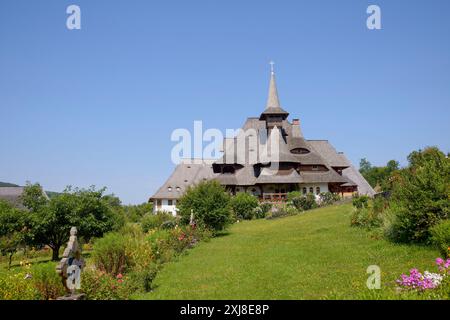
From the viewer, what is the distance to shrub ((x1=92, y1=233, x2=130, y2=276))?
13141 mm

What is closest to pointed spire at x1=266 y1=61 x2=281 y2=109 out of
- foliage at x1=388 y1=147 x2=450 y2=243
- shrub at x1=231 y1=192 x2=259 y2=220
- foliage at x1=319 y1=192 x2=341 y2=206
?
foliage at x1=319 y1=192 x2=341 y2=206

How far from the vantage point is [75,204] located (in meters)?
26.9

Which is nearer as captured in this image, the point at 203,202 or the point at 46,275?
the point at 46,275

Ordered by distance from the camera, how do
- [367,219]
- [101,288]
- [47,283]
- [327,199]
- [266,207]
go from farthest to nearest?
1. [327,199]
2. [266,207]
3. [367,219]
4. [47,283]
5. [101,288]

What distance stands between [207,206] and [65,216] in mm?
10370

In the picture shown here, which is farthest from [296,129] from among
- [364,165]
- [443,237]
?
[364,165]

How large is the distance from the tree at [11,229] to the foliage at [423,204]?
22437 mm

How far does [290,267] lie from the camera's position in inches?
479

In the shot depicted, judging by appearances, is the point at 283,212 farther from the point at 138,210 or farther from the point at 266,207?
the point at 138,210

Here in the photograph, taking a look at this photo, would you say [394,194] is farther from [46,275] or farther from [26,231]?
[26,231]
